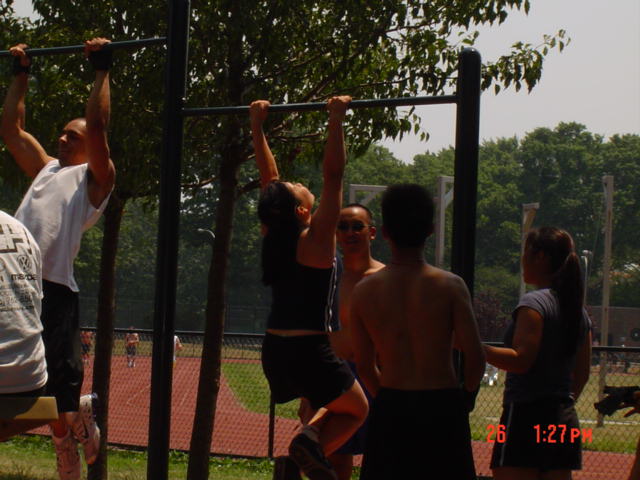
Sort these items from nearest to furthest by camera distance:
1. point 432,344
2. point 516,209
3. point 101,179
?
point 432,344, point 101,179, point 516,209

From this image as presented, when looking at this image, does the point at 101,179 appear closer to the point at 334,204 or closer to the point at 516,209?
the point at 334,204

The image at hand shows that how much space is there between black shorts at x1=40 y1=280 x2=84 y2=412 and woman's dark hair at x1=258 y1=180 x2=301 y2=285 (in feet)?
3.07

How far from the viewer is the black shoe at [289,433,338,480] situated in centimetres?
426

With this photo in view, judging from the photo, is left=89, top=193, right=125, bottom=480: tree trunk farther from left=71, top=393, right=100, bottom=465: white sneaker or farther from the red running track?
left=71, top=393, right=100, bottom=465: white sneaker

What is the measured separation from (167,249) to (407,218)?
→ 5.40ft

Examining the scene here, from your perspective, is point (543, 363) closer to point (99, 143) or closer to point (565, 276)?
point (565, 276)

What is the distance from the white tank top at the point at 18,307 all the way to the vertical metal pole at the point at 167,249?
121 cm

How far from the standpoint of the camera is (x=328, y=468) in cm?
428

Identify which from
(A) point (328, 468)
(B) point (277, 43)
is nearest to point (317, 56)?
(B) point (277, 43)

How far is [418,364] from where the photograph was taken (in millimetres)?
3617

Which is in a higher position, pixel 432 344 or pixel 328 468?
pixel 432 344

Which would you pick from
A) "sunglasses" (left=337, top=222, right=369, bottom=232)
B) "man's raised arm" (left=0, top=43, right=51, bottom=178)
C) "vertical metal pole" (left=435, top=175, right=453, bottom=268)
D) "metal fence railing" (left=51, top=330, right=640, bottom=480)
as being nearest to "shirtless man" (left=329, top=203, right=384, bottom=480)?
"sunglasses" (left=337, top=222, right=369, bottom=232)

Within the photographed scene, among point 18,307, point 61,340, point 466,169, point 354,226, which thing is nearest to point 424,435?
point 466,169

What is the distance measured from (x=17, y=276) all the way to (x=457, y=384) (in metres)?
1.63
